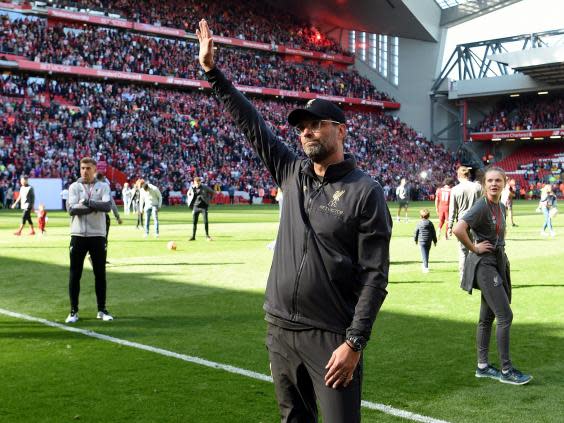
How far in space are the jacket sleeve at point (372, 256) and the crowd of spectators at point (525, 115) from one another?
69366mm

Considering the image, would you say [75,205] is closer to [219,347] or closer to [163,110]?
[219,347]

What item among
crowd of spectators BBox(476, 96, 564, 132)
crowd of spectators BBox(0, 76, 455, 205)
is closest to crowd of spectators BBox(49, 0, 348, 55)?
crowd of spectators BBox(0, 76, 455, 205)

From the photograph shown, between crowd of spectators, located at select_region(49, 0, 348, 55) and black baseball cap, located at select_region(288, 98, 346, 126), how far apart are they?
176 ft

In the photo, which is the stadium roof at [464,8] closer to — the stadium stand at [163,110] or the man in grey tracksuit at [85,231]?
the stadium stand at [163,110]

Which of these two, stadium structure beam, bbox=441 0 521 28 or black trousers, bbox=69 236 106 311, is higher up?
stadium structure beam, bbox=441 0 521 28

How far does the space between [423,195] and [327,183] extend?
60130mm

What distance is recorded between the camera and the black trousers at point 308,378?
334cm

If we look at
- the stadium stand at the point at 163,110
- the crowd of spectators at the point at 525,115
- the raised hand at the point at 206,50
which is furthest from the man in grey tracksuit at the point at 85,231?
the crowd of spectators at the point at 525,115

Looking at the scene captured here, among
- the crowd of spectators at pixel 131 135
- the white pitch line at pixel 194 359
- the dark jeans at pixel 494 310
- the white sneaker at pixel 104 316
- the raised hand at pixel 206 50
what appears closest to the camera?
the raised hand at pixel 206 50

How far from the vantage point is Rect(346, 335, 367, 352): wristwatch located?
10.7ft

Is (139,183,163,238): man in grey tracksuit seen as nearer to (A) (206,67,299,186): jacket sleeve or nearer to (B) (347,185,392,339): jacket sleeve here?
(A) (206,67,299,186): jacket sleeve

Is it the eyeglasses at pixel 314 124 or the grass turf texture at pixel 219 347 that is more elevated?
the eyeglasses at pixel 314 124

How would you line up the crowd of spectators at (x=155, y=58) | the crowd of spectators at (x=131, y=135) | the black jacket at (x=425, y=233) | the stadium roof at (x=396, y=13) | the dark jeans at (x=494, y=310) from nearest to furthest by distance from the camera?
the dark jeans at (x=494, y=310) → the black jacket at (x=425, y=233) → the crowd of spectators at (x=131, y=135) → the crowd of spectators at (x=155, y=58) → the stadium roof at (x=396, y=13)

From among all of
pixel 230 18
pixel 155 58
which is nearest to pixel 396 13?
pixel 230 18
